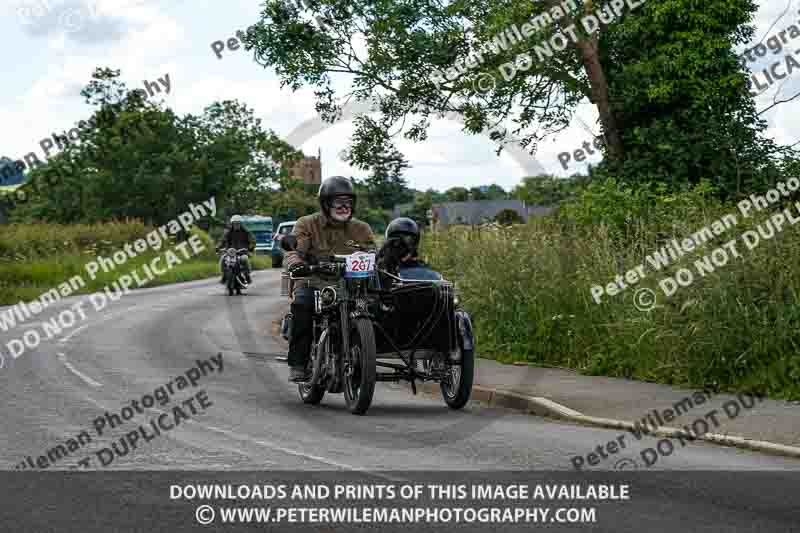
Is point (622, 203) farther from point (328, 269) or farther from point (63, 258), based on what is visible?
point (63, 258)

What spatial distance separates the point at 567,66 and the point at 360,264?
15.9 metres

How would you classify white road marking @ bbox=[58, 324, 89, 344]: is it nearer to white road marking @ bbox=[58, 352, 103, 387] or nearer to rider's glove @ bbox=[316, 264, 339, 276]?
white road marking @ bbox=[58, 352, 103, 387]

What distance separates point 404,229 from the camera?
12336 mm

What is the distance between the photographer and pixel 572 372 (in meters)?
14.7

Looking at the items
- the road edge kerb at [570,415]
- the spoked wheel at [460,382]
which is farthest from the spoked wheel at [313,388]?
the road edge kerb at [570,415]

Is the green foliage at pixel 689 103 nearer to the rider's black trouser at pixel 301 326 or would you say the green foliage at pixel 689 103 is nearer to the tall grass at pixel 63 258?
the rider's black trouser at pixel 301 326

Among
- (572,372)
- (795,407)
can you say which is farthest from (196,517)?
(572,372)

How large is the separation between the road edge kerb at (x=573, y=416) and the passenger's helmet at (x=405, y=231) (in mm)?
1773

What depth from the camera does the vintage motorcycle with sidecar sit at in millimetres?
11422

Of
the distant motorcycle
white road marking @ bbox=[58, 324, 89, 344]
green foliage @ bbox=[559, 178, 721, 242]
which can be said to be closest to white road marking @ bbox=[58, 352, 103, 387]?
white road marking @ bbox=[58, 324, 89, 344]

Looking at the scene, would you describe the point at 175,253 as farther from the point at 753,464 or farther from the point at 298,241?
the point at 753,464

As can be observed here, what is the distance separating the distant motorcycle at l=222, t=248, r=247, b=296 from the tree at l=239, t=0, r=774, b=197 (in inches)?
271

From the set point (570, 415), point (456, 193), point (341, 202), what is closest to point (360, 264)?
point (341, 202)

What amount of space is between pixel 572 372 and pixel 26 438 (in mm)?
7070
